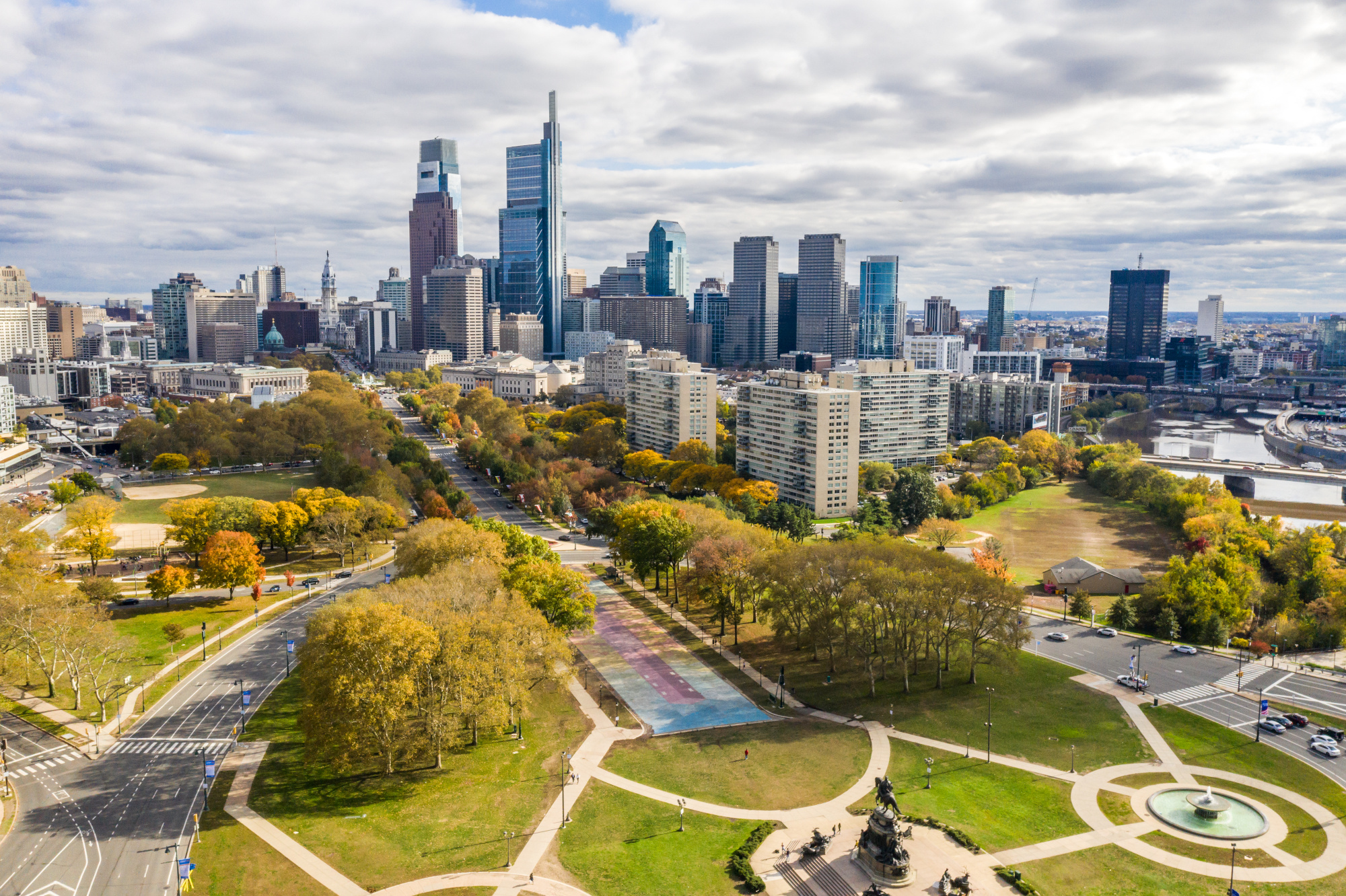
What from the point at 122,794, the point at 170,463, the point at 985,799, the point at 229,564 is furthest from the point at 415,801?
the point at 170,463

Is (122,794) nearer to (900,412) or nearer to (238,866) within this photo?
(238,866)

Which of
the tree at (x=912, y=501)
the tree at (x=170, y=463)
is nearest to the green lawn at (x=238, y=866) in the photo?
the tree at (x=912, y=501)

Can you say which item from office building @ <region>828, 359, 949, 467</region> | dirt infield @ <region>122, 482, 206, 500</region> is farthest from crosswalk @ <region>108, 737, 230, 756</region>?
office building @ <region>828, 359, 949, 467</region>

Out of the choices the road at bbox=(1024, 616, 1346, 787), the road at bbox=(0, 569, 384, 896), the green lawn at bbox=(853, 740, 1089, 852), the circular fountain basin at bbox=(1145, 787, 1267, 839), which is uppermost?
the road at bbox=(1024, 616, 1346, 787)

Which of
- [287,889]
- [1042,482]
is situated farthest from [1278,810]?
[1042,482]

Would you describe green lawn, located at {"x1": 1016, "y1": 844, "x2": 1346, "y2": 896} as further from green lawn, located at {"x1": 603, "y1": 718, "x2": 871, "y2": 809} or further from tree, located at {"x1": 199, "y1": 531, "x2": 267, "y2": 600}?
tree, located at {"x1": 199, "y1": 531, "x2": 267, "y2": 600}

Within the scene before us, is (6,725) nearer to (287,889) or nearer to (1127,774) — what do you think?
(287,889)
